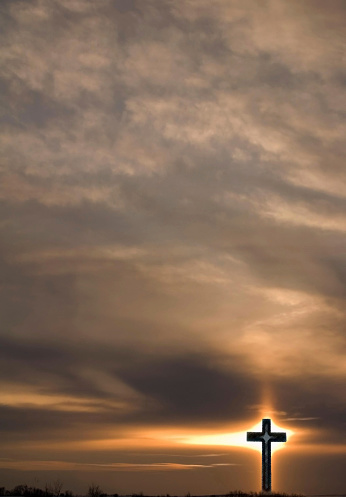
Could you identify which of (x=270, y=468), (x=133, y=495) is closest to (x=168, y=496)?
(x=133, y=495)

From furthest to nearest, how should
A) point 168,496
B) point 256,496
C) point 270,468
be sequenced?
point 270,468 → point 168,496 → point 256,496

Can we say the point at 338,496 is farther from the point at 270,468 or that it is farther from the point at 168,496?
the point at 168,496

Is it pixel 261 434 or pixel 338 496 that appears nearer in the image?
pixel 338 496

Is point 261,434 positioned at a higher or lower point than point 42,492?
higher

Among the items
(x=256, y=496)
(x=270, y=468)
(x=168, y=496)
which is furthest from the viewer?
(x=270, y=468)

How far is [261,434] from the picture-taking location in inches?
1847

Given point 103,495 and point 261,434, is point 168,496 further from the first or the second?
point 261,434

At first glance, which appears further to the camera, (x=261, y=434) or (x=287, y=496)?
(x=261, y=434)

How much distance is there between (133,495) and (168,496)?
200 cm

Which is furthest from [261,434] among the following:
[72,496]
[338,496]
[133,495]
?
[72,496]

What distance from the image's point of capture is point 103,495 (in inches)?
1502

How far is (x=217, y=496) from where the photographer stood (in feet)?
128

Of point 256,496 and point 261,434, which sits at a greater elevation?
point 261,434

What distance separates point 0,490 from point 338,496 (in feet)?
62.9
